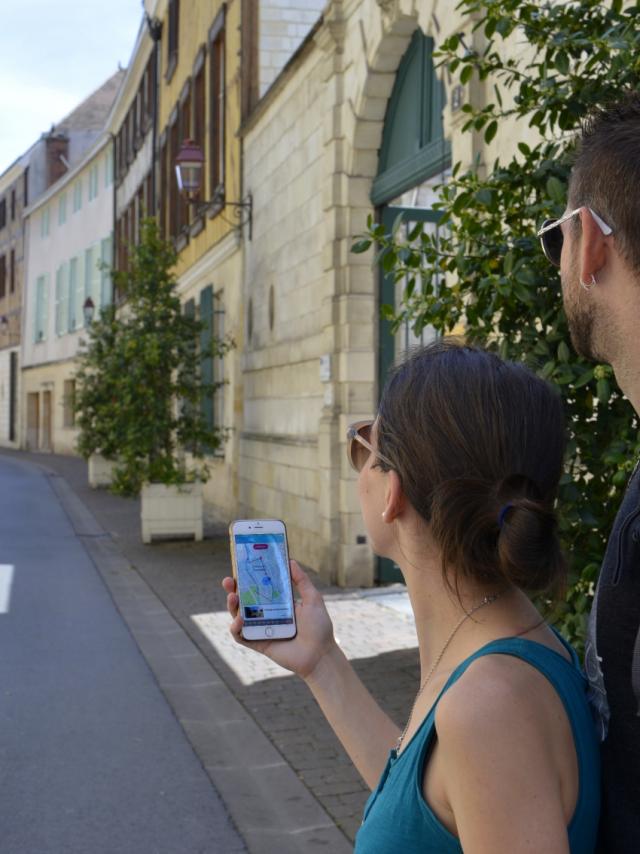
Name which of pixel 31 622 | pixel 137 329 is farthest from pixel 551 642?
pixel 137 329

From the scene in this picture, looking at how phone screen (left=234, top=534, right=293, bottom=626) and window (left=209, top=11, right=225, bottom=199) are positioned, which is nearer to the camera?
phone screen (left=234, top=534, right=293, bottom=626)

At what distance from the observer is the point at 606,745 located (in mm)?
1467

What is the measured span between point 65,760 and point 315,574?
6477mm

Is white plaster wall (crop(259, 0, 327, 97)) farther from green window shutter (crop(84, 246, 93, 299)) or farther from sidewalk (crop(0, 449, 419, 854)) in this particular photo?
green window shutter (crop(84, 246, 93, 299))

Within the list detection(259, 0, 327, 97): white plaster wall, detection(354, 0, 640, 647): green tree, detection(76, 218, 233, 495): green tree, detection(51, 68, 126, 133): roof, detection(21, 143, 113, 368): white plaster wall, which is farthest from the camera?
detection(51, 68, 126, 133): roof

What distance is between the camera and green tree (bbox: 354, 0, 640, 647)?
3.90 metres

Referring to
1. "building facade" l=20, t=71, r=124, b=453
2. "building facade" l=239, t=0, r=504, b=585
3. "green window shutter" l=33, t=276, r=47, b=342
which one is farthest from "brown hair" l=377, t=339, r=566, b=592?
"green window shutter" l=33, t=276, r=47, b=342

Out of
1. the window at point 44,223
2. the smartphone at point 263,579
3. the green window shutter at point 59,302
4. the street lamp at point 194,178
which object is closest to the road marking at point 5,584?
the street lamp at point 194,178

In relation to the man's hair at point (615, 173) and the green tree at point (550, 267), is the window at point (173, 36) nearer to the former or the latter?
the green tree at point (550, 267)

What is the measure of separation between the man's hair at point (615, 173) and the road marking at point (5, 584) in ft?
29.5

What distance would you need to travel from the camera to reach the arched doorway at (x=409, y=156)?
31.8ft

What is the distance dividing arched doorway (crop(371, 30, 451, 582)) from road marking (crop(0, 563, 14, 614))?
3.24 m

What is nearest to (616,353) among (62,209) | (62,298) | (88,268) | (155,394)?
(155,394)

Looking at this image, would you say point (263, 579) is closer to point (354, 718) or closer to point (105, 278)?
point (354, 718)
